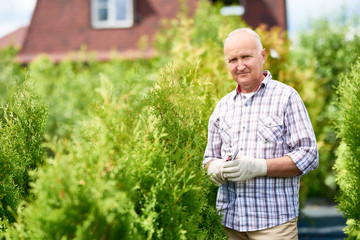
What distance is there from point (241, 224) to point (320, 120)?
34.1 ft

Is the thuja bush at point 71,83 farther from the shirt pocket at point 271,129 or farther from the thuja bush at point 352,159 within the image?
the shirt pocket at point 271,129

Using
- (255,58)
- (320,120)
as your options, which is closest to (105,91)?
(255,58)

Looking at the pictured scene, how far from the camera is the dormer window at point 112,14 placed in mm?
16219

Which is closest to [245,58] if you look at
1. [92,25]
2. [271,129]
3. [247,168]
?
[271,129]

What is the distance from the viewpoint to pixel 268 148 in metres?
2.86

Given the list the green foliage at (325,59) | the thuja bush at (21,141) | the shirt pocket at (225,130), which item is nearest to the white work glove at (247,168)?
the shirt pocket at (225,130)

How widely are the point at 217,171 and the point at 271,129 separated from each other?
496 millimetres

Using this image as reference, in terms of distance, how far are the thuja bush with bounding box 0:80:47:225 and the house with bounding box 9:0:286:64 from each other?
41.3ft

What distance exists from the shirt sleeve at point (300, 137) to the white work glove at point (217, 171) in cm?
49

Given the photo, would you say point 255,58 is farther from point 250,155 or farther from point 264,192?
point 264,192

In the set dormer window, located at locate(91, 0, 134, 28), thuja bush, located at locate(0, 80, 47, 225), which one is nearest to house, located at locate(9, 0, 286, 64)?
dormer window, located at locate(91, 0, 134, 28)

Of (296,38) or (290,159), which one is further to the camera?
(296,38)

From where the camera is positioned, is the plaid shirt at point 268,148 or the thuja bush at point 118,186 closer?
the thuja bush at point 118,186

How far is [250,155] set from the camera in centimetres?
290
